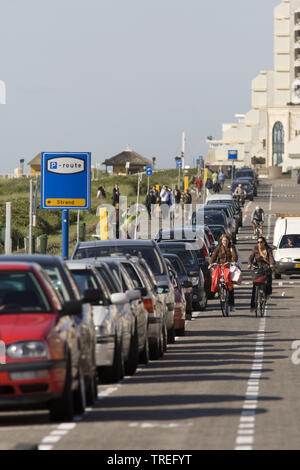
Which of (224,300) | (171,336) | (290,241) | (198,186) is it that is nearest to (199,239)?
(224,300)

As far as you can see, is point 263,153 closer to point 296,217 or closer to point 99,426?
point 296,217

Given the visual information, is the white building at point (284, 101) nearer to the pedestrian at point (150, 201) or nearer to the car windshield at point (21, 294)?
the pedestrian at point (150, 201)

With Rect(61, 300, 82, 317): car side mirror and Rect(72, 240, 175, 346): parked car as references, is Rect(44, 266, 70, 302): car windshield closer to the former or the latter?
Rect(61, 300, 82, 317): car side mirror

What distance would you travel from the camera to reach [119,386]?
17031mm

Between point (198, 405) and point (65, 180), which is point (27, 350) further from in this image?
point (65, 180)

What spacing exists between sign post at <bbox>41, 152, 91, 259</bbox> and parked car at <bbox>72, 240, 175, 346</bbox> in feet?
48.9

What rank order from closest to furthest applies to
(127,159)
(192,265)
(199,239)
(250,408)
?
1. (250,408)
2. (192,265)
3. (199,239)
4. (127,159)

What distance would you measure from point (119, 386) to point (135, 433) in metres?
4.65

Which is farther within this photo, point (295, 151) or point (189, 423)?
point (295, 151)

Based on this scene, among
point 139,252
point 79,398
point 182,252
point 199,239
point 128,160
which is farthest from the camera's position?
point 128,160

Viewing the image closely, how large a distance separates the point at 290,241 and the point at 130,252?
23416 millimetres

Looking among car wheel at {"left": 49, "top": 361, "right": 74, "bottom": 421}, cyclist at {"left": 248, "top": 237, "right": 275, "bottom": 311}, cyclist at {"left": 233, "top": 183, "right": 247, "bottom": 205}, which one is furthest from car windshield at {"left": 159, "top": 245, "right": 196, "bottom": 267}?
cyclist at {"left": 233, "top": 183, "right": 247, "bottom": 205}

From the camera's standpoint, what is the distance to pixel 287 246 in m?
47.3

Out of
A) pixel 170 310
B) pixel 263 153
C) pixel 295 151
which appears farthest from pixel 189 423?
pixel 263 153
